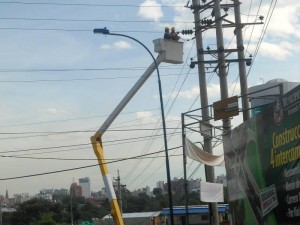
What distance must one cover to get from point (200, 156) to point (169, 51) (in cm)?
493

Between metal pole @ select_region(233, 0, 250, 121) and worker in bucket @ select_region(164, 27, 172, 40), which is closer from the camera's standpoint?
worker in bucket @ select_region(164, 27, 172, 40)

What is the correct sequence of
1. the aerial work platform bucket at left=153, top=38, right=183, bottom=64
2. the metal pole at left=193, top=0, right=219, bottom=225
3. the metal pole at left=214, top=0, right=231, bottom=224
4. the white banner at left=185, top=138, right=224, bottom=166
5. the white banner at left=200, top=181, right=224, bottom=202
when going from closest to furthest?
the white banner at left=185, top=138, right=224, bottom=166 < the white banner at left=200, top=181, right=224, bottom=202 < the aerial work platform bucket at left=153, top=38, right=183, bottom=64 < the metal pole at left=193, top=0, right=219, bottom=225 < the metal pole at left=214, top=0, right=231, bottom=224

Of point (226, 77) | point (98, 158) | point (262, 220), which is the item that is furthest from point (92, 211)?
point (262, 220)

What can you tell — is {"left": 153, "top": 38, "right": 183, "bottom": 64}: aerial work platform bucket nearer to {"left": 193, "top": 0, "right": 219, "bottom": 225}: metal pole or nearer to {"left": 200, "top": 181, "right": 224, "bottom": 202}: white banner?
{"left": 193, "top": 0, "right": 219, "bottom": 225}: metal pole

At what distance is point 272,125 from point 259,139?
38.6 inches

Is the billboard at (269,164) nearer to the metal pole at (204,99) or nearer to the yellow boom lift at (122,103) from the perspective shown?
the metal pole at (204,99)

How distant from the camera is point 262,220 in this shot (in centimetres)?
1389

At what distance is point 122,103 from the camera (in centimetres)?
2698

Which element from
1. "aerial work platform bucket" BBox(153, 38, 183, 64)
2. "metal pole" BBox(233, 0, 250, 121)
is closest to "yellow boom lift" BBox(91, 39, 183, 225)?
"aerial work platform bucket" BBox(153, 38, 183, 64)

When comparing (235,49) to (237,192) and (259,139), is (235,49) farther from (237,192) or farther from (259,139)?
(259,139)

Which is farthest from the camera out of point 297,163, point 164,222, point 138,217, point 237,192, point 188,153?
point 138,217

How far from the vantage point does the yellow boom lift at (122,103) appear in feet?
74.1

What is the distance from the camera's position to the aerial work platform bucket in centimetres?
2252

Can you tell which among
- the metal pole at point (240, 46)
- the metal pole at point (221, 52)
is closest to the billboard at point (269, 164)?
the metal pole at point (221, 52)
